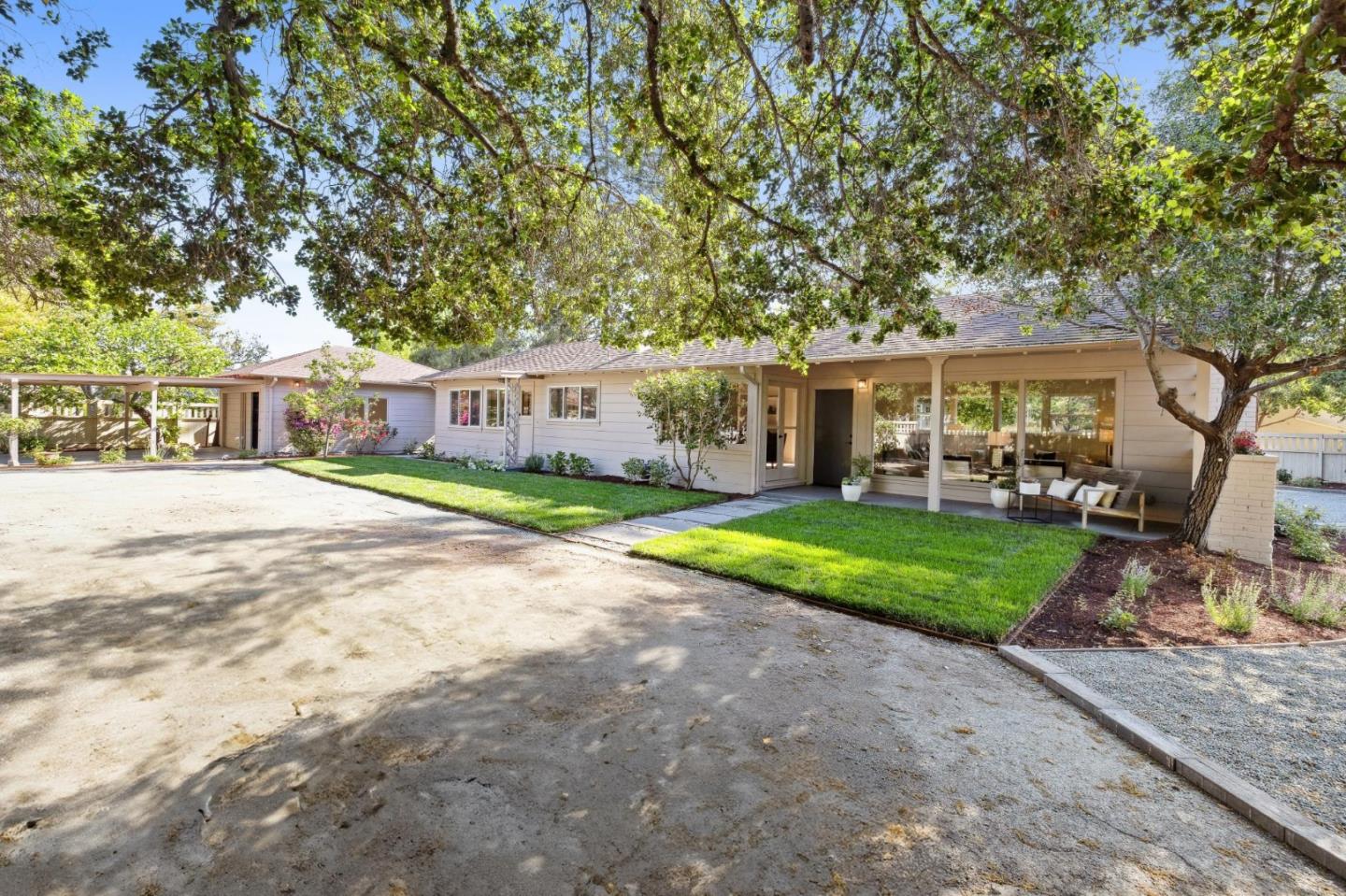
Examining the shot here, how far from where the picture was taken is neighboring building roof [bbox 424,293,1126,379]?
8.76 metres

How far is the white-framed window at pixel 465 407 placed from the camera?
18781 millimetres

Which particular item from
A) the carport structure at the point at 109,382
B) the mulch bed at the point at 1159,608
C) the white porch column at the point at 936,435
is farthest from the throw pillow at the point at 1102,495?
the carport structure at the point at 109,382

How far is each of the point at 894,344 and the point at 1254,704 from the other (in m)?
7.38

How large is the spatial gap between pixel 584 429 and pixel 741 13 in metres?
10.9

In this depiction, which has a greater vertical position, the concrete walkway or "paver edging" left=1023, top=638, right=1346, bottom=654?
the concrete walkway

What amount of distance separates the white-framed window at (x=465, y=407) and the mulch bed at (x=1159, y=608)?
15810 millimetres

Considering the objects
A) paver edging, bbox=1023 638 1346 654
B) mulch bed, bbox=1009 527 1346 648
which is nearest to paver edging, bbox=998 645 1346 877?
paver edging, bbox=1023 638 1346 654

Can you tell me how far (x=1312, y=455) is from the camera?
16250 mm

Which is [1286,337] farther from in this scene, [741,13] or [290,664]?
[290,664]

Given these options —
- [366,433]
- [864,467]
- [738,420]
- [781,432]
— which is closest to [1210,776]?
[864,467]

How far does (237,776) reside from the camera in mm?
2691

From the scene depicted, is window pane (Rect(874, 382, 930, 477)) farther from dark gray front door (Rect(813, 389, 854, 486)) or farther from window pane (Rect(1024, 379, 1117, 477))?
window pane (Rect(1024, 379, 1117, 477))

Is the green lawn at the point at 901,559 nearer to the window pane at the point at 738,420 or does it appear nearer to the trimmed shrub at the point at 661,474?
the window pane at the point at 738,420

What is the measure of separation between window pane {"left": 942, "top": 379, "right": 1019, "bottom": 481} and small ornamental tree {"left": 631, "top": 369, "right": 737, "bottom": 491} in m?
4.03
